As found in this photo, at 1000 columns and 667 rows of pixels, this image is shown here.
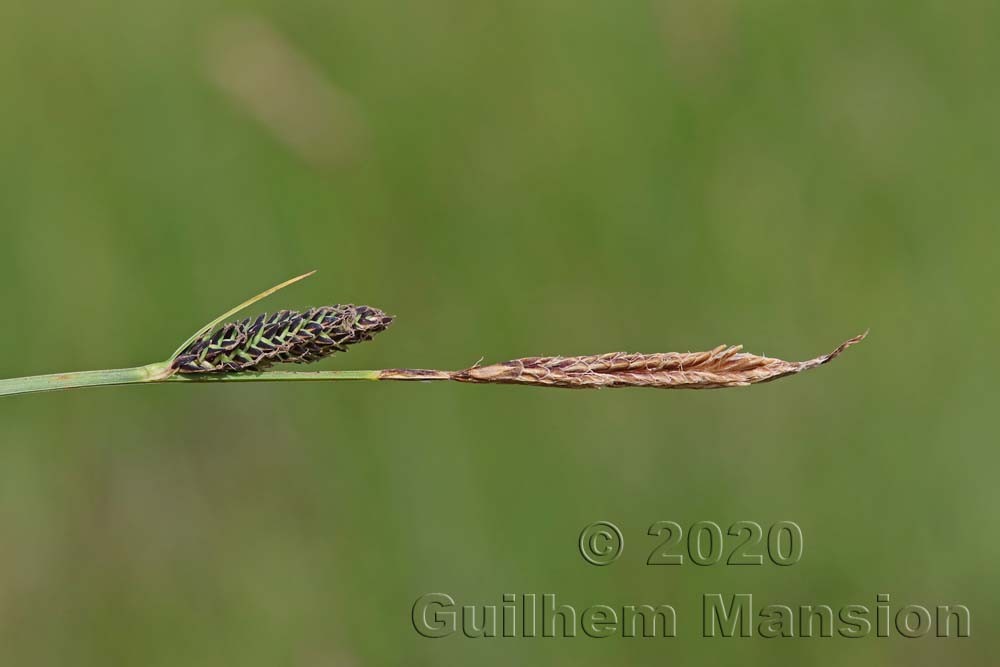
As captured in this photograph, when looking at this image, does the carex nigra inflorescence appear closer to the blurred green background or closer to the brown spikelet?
the brown spikelet

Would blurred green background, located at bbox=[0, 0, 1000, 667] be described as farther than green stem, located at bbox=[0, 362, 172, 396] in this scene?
Yes

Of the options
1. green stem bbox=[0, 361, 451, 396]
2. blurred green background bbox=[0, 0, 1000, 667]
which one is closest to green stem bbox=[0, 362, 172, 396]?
green stem bbox=[0, 361, 451, 396]

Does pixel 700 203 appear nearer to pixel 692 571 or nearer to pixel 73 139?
pixel 692 571

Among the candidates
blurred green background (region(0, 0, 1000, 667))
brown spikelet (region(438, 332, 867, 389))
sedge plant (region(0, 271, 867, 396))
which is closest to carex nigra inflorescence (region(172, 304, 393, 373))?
sedge plant (region(0, 271, 867, 396))

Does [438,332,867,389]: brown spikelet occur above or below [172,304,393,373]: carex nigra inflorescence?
below

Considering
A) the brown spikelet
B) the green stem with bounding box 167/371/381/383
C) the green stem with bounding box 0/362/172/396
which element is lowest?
the brown spikelet

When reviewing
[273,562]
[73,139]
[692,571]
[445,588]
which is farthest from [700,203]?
[73,139]

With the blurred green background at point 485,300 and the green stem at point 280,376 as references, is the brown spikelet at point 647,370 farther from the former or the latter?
the blurred green background at point 485,300

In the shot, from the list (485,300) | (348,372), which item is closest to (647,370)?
(348,372)
